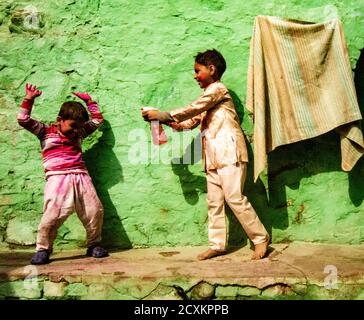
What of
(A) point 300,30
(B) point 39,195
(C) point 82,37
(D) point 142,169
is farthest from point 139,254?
(A) point 300,30

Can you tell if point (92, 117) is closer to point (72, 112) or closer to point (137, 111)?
point (72, 112)

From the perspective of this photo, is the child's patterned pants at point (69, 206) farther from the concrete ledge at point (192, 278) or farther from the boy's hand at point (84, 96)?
the boy's hand at point (84, 96)

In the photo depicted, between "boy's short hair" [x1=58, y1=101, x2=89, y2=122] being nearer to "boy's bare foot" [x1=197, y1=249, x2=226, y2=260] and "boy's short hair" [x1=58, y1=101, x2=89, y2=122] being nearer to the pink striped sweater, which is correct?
the pink striped sweater

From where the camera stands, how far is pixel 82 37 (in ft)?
11.2

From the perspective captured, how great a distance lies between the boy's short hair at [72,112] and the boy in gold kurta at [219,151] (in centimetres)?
44

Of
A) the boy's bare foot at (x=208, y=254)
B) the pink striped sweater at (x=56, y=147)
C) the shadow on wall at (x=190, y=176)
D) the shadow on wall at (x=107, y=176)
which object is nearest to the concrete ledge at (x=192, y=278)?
the boy's bare foot at (x=208, y=254)

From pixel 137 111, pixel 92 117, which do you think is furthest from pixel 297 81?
pixel 92 117

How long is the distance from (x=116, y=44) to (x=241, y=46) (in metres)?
0.95

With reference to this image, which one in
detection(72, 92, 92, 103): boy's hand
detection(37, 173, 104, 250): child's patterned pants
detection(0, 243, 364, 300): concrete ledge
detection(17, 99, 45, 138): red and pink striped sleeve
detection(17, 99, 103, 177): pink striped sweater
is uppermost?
detection(72, 92, 92, 103): boy's hand

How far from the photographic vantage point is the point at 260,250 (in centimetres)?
301

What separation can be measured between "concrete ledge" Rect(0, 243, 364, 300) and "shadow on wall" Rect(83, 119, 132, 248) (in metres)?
0.34

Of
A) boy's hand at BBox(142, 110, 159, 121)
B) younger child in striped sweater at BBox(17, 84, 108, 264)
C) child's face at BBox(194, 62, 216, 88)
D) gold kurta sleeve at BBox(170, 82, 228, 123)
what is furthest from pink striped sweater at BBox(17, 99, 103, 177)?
child's face at BBox(194, 62, 216, 88)

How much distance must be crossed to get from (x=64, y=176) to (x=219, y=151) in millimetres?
1099

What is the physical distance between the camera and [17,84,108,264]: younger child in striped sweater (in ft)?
10.0
